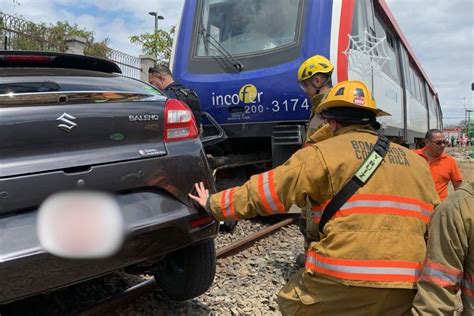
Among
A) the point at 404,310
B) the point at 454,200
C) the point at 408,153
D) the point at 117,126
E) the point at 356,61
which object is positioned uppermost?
the point at 356,61

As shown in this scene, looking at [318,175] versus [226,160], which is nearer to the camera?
[318,175]

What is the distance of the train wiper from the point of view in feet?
20.0

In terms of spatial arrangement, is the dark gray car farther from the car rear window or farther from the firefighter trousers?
the firefighter trousers

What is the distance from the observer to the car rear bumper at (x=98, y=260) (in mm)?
2227

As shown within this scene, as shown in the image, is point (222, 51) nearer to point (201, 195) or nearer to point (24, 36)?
point (201, 195)

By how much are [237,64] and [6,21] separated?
231 inches

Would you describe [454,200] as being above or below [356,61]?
below

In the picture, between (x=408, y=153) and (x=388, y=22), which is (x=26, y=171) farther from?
(x=388, y=22)

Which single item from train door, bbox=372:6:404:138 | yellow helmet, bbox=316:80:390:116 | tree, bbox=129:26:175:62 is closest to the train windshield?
train door, bbox=372:6:404:138

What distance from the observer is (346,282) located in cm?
217

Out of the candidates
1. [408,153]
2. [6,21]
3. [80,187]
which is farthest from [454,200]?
[6,21]

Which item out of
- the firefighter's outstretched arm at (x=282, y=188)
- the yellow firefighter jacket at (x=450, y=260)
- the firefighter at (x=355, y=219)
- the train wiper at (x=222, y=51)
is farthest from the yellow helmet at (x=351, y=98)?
the train wiper at (x=222, y=51)

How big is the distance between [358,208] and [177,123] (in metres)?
1.31

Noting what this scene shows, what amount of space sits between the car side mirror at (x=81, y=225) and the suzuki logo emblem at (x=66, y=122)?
1.09 ft
